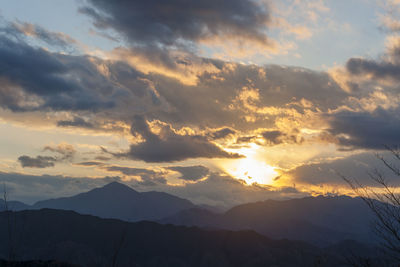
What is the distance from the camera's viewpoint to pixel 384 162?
12.9 m

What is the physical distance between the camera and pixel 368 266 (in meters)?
12.1

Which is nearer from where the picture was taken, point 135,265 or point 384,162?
point 384,162

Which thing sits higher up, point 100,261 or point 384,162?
point 384,162

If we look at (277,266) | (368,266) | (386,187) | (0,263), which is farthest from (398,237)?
(277,266)

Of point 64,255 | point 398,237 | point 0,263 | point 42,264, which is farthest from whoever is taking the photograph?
point 64,255

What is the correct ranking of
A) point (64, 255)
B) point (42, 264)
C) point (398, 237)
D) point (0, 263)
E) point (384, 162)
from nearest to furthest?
point (398, 237)
point (384, 162)
point (0, 263)
point (42, 264)
point (64, 255)

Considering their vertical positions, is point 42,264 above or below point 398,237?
below

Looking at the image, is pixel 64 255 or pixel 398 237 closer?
pixel 398 237

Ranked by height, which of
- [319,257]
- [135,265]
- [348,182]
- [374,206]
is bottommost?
[135,265]

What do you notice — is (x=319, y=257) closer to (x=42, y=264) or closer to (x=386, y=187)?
(x=386, y=187)

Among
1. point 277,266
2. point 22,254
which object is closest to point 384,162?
point 277,266

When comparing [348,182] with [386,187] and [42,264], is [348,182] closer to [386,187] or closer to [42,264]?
[386,187]

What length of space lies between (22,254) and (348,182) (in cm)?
21915

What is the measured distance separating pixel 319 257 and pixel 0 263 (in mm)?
30466
